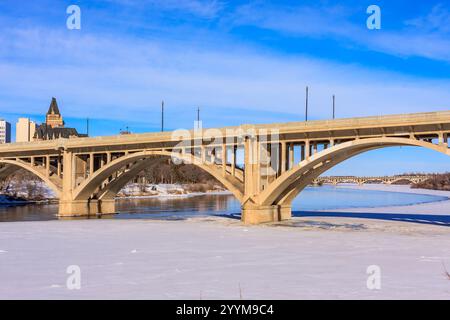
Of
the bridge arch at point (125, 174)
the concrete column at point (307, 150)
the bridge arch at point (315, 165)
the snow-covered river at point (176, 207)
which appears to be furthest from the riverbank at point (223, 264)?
the snow-covered river at point (176, 207)

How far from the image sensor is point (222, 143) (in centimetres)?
4203

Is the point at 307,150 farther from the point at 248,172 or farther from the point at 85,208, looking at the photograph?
the point at 85,208

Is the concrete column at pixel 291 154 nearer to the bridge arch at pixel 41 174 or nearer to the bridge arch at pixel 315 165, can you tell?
the bridge arch at pixel 315 165

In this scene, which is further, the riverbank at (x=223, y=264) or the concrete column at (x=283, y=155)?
the concrete column at (x=283, y=155)

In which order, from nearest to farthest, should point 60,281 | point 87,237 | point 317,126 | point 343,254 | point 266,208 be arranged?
point 60,281 < point 343,254 < point 87,237 < point 317,126 < point 266,208

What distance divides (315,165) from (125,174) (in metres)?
23.9

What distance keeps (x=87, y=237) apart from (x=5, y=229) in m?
7.84

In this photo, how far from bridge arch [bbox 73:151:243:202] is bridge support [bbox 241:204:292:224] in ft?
4.40

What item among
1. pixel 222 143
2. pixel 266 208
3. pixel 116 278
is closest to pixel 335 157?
pixel 266 208

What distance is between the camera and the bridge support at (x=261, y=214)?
38781 mm

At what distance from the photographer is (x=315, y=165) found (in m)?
38.6

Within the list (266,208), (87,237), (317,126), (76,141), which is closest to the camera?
(87,237)
